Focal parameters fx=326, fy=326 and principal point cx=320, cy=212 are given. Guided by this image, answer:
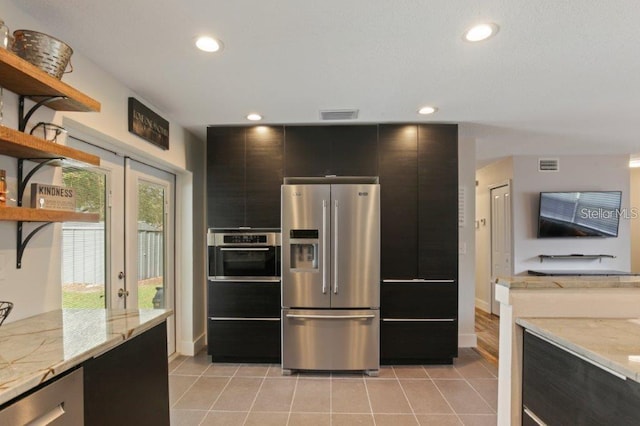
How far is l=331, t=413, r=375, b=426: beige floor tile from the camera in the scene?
234cm

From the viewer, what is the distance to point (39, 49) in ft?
4.67

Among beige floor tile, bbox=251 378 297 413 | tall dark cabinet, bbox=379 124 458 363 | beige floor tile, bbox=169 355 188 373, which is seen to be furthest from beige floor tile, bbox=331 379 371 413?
beige floor tile, bbox=169 355 188 373

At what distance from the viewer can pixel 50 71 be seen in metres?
1.47

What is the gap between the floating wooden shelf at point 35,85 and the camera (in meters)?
1.26

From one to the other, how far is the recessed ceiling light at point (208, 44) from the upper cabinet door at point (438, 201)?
7.02ft

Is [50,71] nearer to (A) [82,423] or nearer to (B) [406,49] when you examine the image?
(A) [82,423]

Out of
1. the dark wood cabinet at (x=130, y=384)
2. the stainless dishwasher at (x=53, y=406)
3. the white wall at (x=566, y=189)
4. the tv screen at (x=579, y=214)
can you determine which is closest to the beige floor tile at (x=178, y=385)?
the dark wood cabinet at (x=130, y=384)

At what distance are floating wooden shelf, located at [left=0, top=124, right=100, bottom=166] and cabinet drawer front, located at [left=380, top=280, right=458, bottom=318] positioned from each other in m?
2.68

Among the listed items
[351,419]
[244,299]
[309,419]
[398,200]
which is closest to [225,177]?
[244,299]

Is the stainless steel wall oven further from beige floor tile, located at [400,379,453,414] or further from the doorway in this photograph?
the doorway

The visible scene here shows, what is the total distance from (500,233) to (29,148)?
5.63 m

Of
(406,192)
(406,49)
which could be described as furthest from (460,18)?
(406,192)

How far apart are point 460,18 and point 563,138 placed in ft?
10.4

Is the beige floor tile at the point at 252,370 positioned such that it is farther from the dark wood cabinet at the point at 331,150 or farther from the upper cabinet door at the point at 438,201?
the dark wood cabinet at the point at 331,150
